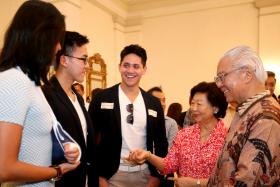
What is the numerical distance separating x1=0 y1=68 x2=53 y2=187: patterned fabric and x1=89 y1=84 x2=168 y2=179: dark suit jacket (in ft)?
3.20

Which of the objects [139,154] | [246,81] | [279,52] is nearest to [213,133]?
[139,154]

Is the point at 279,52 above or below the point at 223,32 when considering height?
below

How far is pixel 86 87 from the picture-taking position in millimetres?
6305

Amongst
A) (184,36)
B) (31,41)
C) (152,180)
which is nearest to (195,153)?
(152,180)

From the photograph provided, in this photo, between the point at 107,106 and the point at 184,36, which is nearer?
the point at 107,106

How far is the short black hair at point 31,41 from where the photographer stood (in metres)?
1.12

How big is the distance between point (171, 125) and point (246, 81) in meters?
1.92

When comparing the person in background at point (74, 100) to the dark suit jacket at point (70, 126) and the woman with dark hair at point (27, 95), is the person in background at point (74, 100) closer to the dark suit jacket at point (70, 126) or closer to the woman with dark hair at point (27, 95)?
the dark suit jacket at point (70, 126)

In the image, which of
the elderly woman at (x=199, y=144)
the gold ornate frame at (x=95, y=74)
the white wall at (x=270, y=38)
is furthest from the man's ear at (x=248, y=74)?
the white wall at (x=270, y=38)

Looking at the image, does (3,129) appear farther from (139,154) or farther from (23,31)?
(139,154)

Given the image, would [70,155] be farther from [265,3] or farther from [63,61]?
[265,3]

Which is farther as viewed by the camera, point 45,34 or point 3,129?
point 45,34

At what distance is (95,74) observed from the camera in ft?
21.9

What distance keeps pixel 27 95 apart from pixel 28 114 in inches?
3.4
